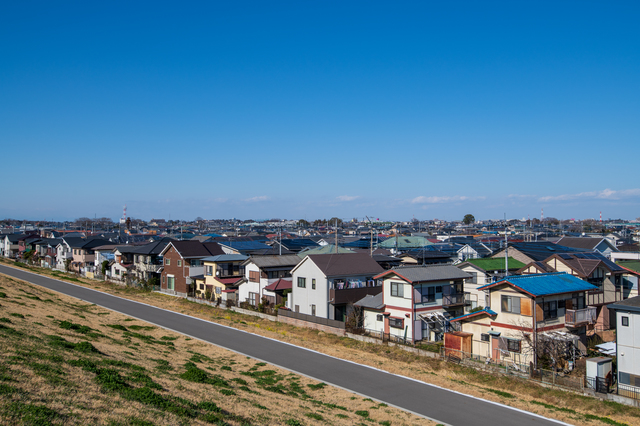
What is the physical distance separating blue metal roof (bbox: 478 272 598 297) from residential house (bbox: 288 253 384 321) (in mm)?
12585

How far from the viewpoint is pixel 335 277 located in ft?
118

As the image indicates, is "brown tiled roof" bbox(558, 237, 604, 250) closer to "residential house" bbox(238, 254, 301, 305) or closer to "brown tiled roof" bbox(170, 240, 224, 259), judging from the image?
"residential house" bbox(238, 254, 301, 305)

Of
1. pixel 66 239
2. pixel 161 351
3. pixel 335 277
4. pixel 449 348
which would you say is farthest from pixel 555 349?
pixel 66 239

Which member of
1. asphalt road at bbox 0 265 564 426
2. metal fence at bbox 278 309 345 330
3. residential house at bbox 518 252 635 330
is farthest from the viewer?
metal fence at bbox 278 309 345 330

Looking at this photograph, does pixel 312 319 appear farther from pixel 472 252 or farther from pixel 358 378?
pixel 472 252

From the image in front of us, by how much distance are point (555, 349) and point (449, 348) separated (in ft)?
19.3

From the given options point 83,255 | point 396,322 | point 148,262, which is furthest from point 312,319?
point 83,255

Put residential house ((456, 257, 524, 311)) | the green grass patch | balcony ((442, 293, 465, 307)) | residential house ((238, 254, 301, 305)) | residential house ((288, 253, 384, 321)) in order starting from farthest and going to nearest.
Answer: residential house ((238, 254, 301, 305)) < residential house ((288, 253, 384, 321)) < residential house ((456, 257, 524, 311)) < balcony ((442, 293, 465, 307)) < the green grass patch

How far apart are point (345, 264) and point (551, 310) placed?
55.8 ft

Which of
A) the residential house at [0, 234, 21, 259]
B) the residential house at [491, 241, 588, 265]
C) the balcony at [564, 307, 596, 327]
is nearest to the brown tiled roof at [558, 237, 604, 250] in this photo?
the residential house at [491, 241, 588, 265]

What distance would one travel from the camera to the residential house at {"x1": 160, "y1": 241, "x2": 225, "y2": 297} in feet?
165

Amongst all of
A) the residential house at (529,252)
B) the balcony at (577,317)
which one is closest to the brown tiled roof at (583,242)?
the residential house at (529,252)

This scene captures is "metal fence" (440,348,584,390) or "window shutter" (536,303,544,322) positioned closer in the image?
"metal fence" (440,348,584,390)

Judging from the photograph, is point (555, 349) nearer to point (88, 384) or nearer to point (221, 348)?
point (221, 348)
